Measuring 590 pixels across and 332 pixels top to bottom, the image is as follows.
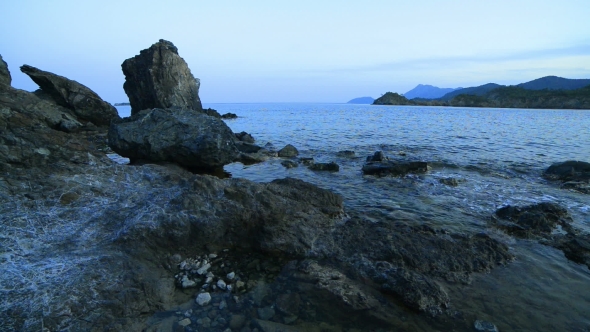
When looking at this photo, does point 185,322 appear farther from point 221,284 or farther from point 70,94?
point 70,94

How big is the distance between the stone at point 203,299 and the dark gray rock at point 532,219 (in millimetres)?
9241

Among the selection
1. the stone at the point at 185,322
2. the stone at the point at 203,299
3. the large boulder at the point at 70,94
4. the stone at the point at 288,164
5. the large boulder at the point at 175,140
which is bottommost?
the stone at the point at 288,164

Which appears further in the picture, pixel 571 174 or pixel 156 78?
pixel 156 78

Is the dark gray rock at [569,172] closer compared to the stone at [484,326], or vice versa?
the stone at [484,326]

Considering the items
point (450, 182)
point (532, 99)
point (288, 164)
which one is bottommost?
point (450, 182)

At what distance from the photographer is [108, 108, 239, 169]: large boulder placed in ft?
50.2

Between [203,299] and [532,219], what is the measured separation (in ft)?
34.7

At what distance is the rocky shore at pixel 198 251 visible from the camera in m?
5.39

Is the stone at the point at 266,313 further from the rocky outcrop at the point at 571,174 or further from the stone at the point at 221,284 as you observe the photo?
the rocky outcrop at the point at 571,174

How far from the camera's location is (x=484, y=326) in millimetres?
5422

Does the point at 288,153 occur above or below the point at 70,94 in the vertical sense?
below

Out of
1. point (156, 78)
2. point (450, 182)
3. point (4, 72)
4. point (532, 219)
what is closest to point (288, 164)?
point (450, 182)

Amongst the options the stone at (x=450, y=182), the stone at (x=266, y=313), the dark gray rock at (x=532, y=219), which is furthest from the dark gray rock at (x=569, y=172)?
the stone at (x=266, y=313)

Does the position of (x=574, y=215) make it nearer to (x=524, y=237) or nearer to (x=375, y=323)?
(x=524, y=237)
